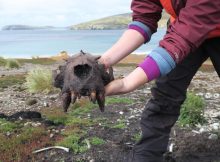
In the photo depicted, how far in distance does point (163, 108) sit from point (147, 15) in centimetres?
144

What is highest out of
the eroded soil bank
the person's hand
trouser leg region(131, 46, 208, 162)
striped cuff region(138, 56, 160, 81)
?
striped cuff region(138, 56, 160, 81)

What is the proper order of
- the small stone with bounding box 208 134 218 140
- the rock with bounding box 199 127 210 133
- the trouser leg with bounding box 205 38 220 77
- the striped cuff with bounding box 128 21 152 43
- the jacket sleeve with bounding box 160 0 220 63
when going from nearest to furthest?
the jacket sleeve with bounding box 160 0 220 63 < the striped cuff with bounding box 128 21 152 43 < the trouser leg with bounding box 205 38 220 77 < the small stone with bounding box 208 134 218 140 < the rock with bounding box 199 127 210 133

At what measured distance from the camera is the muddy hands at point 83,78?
14.2ft

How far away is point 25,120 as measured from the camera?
1163 centimetres

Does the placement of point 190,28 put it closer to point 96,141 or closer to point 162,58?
point 162,58

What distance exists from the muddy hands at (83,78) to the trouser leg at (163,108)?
199 centimetres

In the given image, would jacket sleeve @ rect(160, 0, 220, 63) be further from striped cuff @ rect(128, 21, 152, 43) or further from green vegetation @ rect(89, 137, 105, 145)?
green vegetation @ rect(89, 137, 105, 145)

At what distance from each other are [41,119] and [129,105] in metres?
2.22

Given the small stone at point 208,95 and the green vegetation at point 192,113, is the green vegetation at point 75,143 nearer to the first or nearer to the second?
the green vegetation at point 192,113

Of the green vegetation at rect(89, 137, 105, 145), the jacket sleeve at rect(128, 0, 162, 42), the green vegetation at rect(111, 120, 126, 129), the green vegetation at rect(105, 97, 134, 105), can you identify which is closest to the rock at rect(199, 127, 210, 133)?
the green vegetation at rect(111, 120, 126, 129)

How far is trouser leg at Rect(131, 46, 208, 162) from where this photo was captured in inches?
250

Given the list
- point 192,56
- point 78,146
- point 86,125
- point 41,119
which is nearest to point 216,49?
point 192,56

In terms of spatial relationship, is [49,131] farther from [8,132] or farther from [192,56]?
[192,56]

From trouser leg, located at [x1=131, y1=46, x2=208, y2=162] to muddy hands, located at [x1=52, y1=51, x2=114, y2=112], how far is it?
1.99 m
